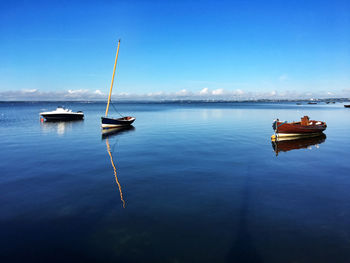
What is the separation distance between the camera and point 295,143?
2736 cm

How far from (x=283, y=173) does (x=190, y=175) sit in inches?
267

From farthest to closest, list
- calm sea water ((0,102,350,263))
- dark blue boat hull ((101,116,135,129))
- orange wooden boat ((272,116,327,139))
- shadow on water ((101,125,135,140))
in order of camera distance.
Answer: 1. dark blue boat hull ((101,116,135,129))
2. shadow on water ((101,125,135,140))
3. orange wooden boat ((272,116,327,139))
4. calm sea water ((0,102,350,263))

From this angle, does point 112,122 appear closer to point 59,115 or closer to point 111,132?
point 111,132

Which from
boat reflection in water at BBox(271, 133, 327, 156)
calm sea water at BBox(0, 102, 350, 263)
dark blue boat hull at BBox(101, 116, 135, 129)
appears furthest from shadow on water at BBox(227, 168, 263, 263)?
dark blue boat hull at BBox(101, 116, 135, 129)

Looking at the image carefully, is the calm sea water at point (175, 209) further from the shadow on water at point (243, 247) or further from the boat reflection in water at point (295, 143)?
the boat reflection in water at point (295, 143)

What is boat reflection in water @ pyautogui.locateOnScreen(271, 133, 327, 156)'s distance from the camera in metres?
24.3

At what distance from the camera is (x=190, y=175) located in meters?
15.2

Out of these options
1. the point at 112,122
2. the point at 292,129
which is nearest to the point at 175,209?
the point at 292,129

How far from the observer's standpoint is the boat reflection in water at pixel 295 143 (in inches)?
957

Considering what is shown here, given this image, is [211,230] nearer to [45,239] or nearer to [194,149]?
[45,239]

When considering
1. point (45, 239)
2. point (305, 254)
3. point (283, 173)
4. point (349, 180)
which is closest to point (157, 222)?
point (45, 239)

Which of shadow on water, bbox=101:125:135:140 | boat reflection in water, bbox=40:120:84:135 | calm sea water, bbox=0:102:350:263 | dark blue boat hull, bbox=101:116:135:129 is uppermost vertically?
dark blue boat hull, bbox=101:116:135:129

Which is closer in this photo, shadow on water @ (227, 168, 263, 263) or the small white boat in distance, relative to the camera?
shadow on water @ (227, 168, 263, 263)

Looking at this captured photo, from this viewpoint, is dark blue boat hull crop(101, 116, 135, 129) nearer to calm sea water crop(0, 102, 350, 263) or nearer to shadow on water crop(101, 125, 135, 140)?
shadow on water crop(101, 125, 135, 140)
